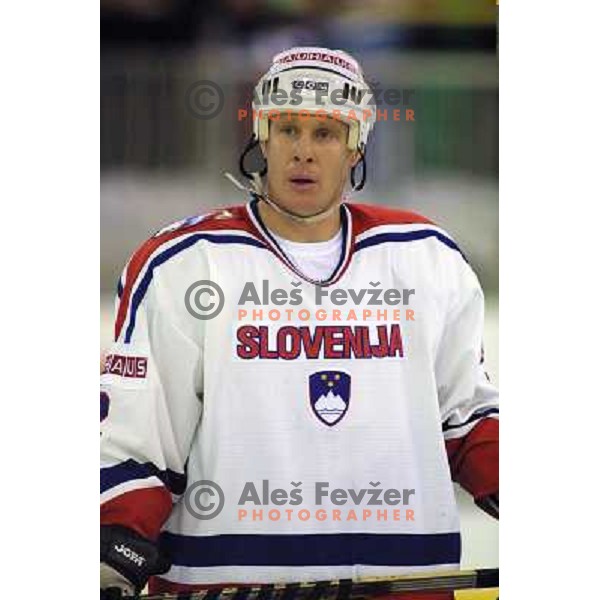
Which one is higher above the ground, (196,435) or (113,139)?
(113,139)

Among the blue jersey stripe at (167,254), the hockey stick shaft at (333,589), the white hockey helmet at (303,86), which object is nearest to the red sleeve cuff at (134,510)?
the hockey stick shaft at (333,589)

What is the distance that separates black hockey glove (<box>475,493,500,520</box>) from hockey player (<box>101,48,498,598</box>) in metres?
A: 0.07

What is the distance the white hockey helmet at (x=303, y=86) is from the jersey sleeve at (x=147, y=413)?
1.42 feet

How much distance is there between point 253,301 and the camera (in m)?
2.63

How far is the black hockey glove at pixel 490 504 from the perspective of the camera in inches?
107

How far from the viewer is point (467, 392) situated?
2.70 m

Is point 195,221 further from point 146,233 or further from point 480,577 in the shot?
point 480,577

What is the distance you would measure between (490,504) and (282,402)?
1.63 ft

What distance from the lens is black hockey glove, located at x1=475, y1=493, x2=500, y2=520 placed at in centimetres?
271

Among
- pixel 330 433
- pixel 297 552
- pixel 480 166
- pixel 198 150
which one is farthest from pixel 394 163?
pixel 297 552

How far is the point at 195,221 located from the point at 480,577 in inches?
36.9

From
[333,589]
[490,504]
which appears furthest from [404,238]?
[333,589]

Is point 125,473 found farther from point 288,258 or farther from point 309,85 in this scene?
point 309,85

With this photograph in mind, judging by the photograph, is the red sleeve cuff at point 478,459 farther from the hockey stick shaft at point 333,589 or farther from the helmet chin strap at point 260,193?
the helmet chin strap at point 260,193
